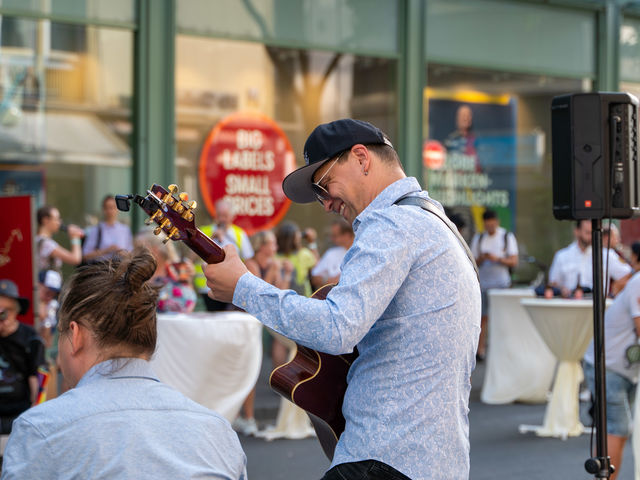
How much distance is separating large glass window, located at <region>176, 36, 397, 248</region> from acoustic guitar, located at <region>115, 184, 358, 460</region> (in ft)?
27.3

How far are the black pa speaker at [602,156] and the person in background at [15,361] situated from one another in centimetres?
332

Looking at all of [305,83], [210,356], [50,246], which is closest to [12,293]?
[210,356]

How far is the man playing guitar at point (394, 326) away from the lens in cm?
236

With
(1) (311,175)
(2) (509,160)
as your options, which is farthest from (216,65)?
(1) (311,175)

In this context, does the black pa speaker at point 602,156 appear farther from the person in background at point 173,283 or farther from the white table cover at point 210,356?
the person in background at point 173,283

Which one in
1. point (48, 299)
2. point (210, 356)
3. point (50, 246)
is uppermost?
point (50, 246)

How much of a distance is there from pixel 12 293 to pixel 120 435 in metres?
4.13

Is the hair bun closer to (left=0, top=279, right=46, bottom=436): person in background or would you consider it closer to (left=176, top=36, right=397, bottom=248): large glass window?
(left=0, top=279, right=46, bottom=436): person in background

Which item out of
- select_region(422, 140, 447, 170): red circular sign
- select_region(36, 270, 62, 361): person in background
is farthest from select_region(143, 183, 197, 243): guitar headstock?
select_region(422, 140, 447, 170): red circular sign

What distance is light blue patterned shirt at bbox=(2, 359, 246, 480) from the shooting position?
198 cm

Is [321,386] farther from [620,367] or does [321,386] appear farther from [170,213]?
[620,367]

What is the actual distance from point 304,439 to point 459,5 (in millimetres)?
7130

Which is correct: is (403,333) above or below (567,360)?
above

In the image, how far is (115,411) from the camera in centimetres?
207
